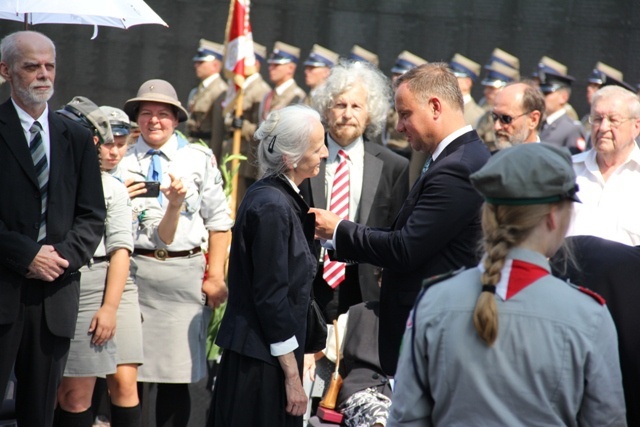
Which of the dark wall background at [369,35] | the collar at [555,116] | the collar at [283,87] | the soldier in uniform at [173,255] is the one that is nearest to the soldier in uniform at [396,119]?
the dark wall background at [369,35]

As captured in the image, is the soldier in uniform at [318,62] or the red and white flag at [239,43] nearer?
the red and white flag at [239,43]

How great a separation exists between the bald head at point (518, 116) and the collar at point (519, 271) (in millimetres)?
3520

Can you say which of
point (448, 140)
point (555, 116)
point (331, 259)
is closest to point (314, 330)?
point (331, 259)

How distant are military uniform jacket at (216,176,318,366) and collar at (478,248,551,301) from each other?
1.48m

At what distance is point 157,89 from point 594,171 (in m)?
2.44

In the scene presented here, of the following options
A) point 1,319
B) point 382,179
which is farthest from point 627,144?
point 1,319

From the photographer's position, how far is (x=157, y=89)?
567 cm

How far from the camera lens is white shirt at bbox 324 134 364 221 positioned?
5.44 m

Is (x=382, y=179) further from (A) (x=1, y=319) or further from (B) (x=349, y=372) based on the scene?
(A) (x=1, y=319)

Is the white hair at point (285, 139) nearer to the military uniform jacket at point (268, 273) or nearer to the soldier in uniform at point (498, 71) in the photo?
the military uniform jacket at point (268, 273)

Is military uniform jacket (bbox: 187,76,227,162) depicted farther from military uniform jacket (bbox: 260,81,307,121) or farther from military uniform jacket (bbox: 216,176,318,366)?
military uniform jacket (bbox: 216,176,318,366)

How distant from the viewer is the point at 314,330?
13.1ft

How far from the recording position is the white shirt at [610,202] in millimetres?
4648

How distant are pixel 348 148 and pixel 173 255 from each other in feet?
3.75
